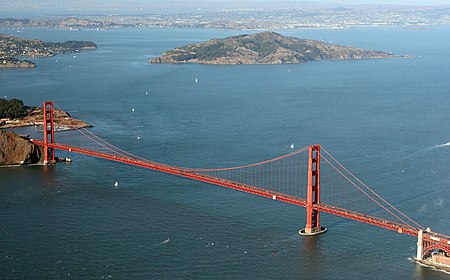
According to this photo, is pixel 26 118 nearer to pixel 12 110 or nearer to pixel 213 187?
pixel 12 110

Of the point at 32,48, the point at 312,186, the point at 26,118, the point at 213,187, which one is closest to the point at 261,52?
the point at 32,48

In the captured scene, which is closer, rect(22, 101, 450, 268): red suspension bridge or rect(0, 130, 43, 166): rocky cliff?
rect(22, 101, 450, 268): red suspension bridge

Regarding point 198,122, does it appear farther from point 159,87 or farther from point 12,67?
point 12,67

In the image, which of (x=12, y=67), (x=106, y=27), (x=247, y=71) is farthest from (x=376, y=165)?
(x=106, y=27)

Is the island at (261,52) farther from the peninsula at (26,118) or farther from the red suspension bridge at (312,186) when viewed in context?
the red suspension bridge at (312,186)

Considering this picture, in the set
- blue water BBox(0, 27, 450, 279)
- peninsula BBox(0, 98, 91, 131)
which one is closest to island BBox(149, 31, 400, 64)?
blue water BBox(0, 27, 450, 279)

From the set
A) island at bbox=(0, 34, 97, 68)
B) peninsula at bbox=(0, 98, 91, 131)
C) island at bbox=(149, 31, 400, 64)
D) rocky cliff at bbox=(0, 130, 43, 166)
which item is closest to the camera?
rocky cliff at bbox=(0, 130, 43, 166)

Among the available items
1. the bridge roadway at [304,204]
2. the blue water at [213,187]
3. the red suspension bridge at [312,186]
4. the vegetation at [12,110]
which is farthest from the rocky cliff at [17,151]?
the vegetation at [12,110]

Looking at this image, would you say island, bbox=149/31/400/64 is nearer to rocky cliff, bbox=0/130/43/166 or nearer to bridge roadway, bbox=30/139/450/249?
rocky cliff, bbox=0/130/43/166
